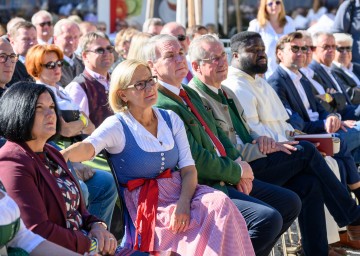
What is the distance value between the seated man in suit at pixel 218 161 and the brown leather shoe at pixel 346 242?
4.92 feet

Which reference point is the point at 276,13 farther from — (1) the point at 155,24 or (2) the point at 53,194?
(2) the point at 53,194

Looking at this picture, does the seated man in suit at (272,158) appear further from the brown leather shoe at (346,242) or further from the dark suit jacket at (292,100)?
the dark suit jacket at (292,100)

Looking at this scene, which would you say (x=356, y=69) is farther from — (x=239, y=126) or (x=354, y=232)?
(x=239, y=126)

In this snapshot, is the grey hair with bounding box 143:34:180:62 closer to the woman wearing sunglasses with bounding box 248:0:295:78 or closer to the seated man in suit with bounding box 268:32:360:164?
the seated man in suit with bounding box 268:32:360:164

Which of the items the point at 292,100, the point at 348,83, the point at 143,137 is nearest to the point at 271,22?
the point at 348,83

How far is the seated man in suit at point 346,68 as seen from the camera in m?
9.02

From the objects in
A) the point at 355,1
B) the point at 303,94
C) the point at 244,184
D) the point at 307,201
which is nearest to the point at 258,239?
the point at 244,184

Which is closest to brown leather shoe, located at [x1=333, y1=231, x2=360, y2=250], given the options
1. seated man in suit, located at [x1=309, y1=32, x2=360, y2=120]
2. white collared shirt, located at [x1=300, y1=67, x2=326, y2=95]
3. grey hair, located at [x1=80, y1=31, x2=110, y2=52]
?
white collared shirt, located at [x1=300, y1=67, x2=326, y2=95]

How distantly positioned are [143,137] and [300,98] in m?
3.08

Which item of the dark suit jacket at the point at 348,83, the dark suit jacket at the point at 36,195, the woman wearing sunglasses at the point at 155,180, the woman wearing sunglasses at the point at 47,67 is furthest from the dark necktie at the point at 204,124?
the dark suit jacket at the point at 348,83

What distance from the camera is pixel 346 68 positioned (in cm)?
945

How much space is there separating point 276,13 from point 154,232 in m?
6.02

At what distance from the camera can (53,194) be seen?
3680mm

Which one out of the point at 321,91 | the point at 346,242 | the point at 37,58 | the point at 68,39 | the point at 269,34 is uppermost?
the point at 37,58
